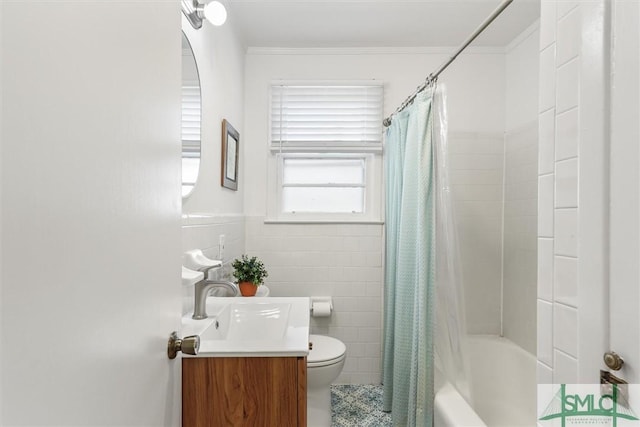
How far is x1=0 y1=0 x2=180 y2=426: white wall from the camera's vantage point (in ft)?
1.21

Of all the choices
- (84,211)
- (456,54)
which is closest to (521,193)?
(456,54)

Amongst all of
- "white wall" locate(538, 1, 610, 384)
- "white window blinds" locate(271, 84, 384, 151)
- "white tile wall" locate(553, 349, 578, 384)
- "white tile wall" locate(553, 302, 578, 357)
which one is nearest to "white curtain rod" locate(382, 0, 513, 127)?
"white window blinds" locate(271, 84, 384, 151)

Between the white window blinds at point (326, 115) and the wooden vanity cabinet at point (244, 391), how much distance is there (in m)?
1.83

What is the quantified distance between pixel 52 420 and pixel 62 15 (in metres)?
0.50

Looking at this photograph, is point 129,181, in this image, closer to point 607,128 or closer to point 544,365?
point 607,128

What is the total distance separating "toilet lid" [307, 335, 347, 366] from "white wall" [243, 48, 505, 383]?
0.47m

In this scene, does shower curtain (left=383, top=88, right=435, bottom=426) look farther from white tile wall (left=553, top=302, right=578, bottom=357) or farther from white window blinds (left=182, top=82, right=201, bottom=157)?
white window blinds (left=182, top=82, right=201, bottom=157)

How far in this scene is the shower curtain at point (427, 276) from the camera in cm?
166

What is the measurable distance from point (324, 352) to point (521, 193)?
1617 mm

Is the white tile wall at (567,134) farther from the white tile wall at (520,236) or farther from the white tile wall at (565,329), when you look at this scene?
the white tile wall at (520,236)

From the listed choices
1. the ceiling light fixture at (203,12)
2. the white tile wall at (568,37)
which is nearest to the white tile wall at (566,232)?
the white tile wall at (568,37)

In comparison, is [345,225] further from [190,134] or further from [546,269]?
[546,269]

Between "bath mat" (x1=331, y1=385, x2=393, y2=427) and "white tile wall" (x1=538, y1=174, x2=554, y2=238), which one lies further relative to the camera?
"bath mat" (x1=331, y1=385, x2=393, y2=427)

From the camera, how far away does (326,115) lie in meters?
2.60
